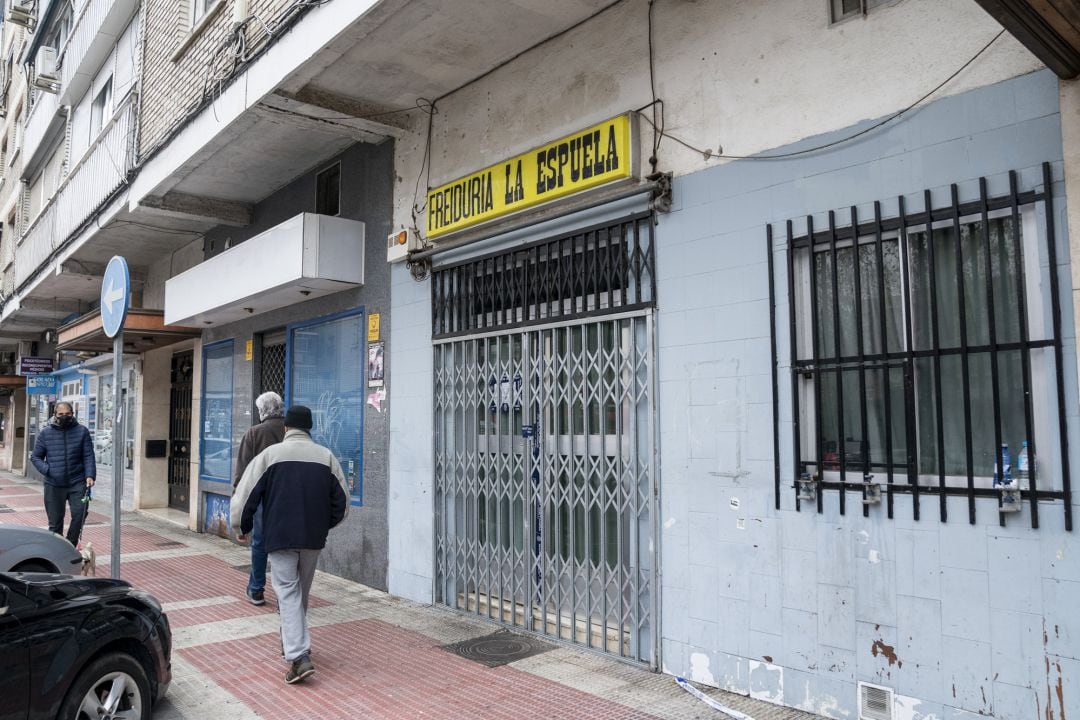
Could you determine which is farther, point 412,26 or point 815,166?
point 412,26

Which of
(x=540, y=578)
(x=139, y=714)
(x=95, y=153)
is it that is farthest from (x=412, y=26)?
(x=95, y=153)

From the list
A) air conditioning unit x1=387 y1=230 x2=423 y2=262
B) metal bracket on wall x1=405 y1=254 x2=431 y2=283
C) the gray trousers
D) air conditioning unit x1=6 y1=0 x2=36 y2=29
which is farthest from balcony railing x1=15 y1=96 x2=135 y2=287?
the gray trousers

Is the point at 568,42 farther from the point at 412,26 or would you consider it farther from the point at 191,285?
the point at 191,285

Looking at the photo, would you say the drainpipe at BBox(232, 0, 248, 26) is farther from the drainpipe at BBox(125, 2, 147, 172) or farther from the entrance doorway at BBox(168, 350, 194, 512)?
the entrance doorway at BBox(168, 350, 194, 512)

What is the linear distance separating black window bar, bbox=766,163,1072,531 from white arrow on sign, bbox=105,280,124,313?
186 inches

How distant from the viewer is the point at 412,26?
6.11 m

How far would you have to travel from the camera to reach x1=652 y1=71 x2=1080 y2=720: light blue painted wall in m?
3.70

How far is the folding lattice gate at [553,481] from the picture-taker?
18.2ft

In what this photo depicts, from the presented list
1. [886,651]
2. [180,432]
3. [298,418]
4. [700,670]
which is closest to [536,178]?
[298,418]

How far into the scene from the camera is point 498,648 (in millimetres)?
5961

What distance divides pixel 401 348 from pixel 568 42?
3331 millimetres

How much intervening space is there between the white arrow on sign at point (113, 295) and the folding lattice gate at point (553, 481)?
2.68 meters

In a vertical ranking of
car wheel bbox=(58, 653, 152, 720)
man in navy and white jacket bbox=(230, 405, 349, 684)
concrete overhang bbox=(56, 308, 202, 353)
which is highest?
concrete overhang bbox=(56, 308, 202, 353)

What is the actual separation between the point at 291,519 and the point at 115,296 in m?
2.39
